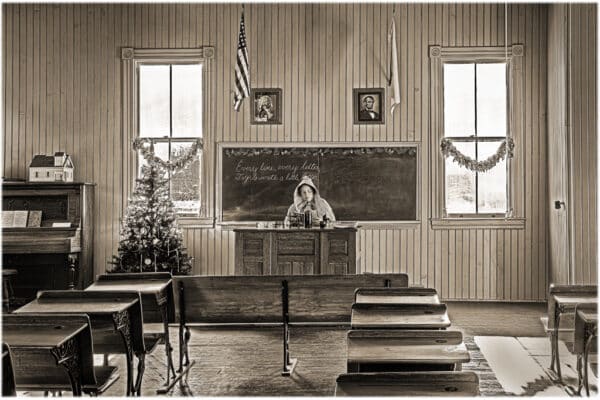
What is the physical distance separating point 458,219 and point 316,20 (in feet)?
11.2

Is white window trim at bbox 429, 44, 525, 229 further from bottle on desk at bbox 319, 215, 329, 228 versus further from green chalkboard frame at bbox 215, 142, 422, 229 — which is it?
bottle on desk at bbox 319, 215, 329, 228

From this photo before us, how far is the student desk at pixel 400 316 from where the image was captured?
3.60 meters

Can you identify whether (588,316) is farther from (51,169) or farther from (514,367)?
(51,169)

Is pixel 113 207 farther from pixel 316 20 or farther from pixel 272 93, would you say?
pixel 316 20

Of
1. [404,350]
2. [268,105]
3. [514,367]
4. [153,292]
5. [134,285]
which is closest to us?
[404,350]

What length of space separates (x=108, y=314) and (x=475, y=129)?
691 centimetres

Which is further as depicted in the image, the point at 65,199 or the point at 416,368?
the point at 65,199

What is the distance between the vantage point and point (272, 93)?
9789mm

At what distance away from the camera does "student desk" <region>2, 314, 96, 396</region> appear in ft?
10.3

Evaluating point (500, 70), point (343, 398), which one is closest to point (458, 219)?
point (500, 70)

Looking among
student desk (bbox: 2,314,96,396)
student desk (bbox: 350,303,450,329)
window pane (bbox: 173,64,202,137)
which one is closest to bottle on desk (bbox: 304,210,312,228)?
window pane (bbox: 173,64,202,137)

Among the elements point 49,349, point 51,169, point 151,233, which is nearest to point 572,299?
point 49,349

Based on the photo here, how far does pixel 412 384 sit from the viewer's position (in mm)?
2336

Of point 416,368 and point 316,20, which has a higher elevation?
point 316,20
